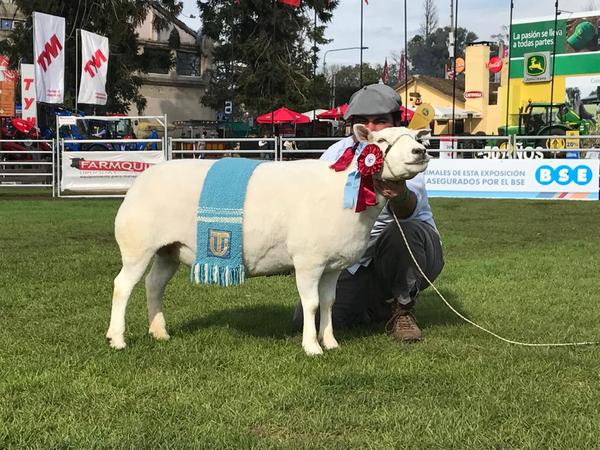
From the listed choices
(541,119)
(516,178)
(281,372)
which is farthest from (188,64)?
(281,372)

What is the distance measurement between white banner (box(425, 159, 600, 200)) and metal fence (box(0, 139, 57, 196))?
9.54 m

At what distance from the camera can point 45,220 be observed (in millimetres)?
11617

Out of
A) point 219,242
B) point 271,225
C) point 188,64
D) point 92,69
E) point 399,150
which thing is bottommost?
point 219,242

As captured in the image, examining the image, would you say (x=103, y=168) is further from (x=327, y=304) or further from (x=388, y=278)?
(x=327, y=304)

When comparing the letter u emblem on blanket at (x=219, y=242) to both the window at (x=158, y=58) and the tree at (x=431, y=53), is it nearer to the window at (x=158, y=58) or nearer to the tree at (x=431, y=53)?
the window at (x=158, y=58)

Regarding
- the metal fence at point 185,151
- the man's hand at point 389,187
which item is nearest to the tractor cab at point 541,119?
the metal fence at point 185,151

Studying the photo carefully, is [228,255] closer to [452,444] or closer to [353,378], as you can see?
[353,378]

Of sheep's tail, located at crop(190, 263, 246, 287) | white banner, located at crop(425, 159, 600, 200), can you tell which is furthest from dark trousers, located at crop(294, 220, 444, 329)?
white banner, located at crop(425, 159, 600, 200)

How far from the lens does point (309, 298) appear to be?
13.9ft

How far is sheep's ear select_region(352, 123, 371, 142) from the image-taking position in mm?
3953

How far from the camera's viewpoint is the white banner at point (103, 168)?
16141 millimetres

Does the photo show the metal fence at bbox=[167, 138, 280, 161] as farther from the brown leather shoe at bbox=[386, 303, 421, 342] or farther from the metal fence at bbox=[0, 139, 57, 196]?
the brown leather shoe at bbox=[386, 303, 421, 342]

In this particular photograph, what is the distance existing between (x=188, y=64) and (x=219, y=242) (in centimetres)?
5307

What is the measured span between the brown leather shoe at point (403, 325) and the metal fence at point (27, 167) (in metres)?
14.4
